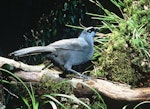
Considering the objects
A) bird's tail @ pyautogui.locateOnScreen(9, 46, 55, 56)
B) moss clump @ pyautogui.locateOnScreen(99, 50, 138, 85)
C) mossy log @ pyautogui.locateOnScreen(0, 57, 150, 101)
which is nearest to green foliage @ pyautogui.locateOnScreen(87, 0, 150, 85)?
moss clump @ pyautogui.locateOnScreen(99, 50, 138, 85)

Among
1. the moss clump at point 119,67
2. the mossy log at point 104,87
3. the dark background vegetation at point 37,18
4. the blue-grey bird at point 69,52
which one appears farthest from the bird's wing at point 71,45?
the dark background vegetation at point 37,18

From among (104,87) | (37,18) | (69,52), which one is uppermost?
(37,18)

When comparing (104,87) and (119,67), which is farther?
(119,67)

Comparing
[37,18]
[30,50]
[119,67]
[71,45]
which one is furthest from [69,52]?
[37,18]

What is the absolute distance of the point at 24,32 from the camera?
15.3 ft

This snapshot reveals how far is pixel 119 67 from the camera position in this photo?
3051mm

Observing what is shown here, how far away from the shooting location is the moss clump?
9.78 ft

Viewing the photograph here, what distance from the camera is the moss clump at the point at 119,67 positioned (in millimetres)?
2980

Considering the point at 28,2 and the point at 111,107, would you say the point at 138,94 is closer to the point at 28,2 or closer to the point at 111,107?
the point at 111,107

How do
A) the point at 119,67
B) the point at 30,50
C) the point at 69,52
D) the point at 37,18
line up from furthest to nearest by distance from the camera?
the point at 37,18 < the point at 119,67 < the point at 69,52 < the point at 30,50

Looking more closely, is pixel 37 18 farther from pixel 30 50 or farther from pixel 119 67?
pixel 30 50

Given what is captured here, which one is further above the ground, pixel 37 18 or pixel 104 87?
pixel 37 18

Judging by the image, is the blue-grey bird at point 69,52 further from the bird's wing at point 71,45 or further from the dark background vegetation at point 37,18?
the dark background vegetation at point 37,18

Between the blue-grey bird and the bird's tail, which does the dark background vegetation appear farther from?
the bird's tail
